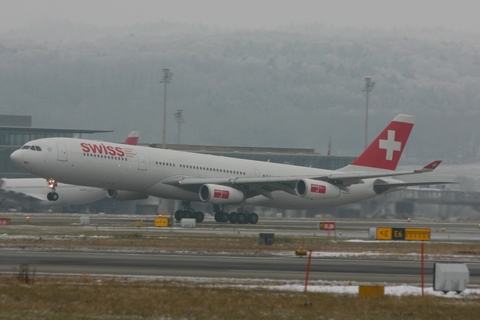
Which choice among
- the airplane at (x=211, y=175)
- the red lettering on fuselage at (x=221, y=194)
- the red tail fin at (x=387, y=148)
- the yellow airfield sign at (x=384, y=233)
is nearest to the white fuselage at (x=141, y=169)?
the airplane at (x=211, y=175)

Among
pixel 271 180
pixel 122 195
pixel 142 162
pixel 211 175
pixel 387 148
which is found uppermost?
pixel 387 148

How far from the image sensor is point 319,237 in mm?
42469

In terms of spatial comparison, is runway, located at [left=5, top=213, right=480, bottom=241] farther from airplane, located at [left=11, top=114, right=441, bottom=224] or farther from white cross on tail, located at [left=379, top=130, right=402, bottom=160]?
white cross on tail, located at [left=379, top=130, right=402, bottom=160]

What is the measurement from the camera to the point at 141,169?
A: 51031 mm

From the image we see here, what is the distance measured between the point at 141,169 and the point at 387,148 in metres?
21.8

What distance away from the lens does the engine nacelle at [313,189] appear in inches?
2148

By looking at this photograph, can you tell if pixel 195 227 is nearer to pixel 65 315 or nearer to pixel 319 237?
pixel 319 237

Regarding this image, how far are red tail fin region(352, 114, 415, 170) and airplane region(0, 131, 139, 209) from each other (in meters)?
31.0

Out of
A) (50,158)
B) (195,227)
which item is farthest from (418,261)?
(50,158)

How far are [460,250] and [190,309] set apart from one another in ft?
71.9

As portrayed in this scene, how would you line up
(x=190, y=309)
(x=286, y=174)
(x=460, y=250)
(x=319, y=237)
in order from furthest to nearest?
(x=286, y=174), (x=319, y=237), (x=460, y=250), (x=190, y=309)

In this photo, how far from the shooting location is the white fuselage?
48.0 meters

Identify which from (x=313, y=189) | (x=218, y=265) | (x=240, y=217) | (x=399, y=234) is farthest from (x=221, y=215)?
(x=218, y=265)

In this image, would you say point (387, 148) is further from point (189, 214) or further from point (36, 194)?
point (36, 194)
